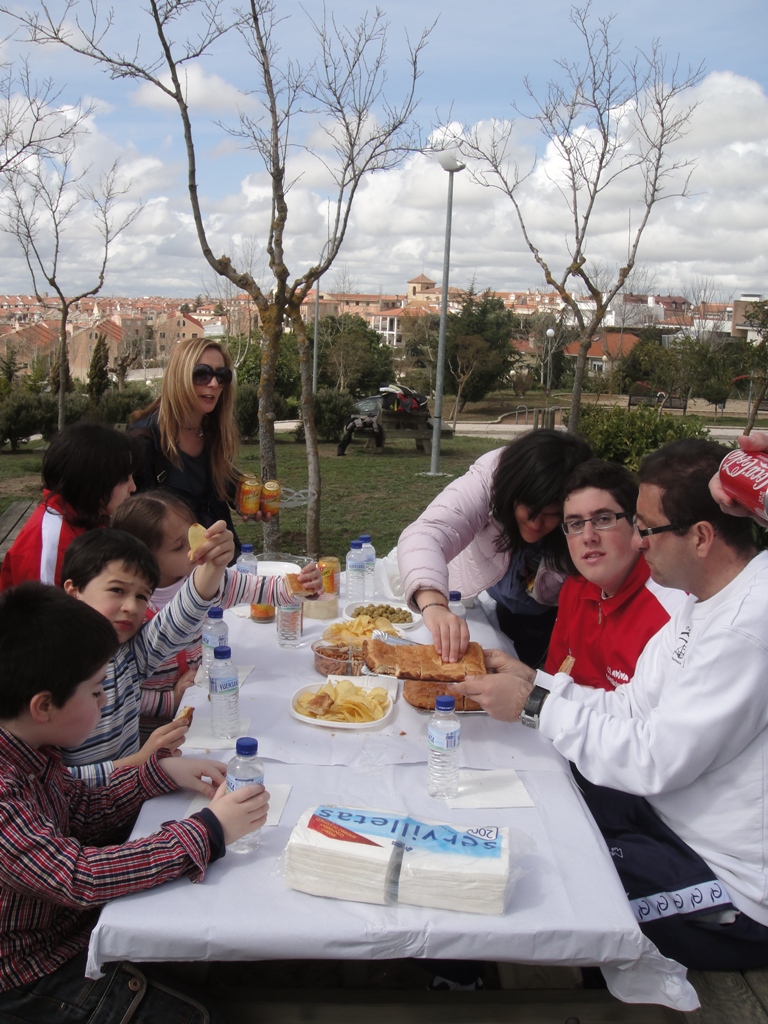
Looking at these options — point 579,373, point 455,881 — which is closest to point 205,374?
point 455,881

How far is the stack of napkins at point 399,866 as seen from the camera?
4.90 ft

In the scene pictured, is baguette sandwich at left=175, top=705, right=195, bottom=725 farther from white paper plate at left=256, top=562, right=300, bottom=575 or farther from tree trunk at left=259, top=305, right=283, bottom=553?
tree trunk at left=259, top=305, right=283, bottom=553

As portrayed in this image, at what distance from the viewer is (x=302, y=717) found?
2.23m

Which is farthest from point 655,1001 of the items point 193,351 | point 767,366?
point 767,366

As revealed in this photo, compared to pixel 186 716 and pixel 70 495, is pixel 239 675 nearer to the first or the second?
pixel 186 716

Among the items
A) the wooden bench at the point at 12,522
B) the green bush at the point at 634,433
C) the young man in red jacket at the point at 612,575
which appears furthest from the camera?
the green bush at the point at 634,433

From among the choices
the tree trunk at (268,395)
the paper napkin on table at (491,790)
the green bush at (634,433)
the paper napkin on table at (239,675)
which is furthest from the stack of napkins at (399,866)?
the green bush at (634,433)

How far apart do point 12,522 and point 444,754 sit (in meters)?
6.47

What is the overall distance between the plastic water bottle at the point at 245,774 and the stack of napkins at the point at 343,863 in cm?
16

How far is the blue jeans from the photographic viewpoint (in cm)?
151

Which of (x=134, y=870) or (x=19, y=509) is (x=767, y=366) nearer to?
(x=19, y=509)

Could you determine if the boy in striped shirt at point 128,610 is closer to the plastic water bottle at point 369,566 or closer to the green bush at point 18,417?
the plastic water bottle at point 369,566

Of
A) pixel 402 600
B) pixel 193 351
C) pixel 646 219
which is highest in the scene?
pixel 646 219

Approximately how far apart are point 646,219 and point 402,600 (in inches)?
284
